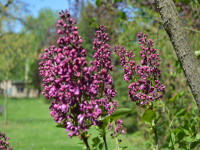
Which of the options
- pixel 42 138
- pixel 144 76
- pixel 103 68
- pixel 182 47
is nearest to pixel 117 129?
pixel 144 76

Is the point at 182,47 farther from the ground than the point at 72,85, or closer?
farther from the ground

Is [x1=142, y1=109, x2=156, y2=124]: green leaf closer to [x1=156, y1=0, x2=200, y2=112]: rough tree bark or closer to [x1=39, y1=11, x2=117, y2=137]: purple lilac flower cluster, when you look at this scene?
[x1=39, y1=11, x2=117, y2=137]: purple lilac flower cluster

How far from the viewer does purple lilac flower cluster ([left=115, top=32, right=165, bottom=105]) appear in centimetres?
207

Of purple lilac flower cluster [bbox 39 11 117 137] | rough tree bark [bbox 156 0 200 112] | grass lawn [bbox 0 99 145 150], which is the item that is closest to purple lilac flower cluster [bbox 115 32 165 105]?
rough tree bark [bbox 156 0 200 112]

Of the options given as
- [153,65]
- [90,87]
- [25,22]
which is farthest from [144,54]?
[25,22]

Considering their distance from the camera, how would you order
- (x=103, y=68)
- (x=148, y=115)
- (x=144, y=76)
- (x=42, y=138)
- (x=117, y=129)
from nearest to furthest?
(x=148, y=115), (x=103, y=68), (x=144, y=76), (x=117, y=129), (x=42, y=138)

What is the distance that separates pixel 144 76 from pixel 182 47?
1.17ft

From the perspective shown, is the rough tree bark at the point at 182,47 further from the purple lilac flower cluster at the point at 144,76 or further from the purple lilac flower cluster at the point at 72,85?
the purple lilac flower cluster at the point at 72,85

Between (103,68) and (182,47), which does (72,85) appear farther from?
(182,47)

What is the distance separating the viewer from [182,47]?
1.91m

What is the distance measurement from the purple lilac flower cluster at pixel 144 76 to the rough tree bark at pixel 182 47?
0.24 meters

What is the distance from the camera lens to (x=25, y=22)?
2759 cm

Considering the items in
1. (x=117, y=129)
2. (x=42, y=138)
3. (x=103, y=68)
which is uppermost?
(x=103, y=68)

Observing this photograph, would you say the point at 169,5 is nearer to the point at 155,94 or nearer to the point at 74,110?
the point at 155,94
